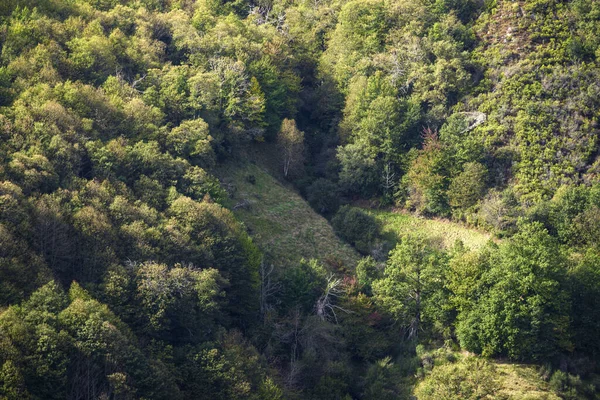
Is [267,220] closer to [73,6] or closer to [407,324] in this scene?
[407,324]

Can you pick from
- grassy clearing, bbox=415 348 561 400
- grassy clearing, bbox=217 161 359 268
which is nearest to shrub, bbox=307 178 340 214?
grassy clearing, bbox=217 161 359 268

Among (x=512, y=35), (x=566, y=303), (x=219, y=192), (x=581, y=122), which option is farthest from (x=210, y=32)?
(x=566, y=303)

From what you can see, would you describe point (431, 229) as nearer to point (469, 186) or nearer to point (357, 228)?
point (469, 186)

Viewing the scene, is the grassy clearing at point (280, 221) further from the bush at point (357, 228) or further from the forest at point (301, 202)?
the bush at point (357, 228)

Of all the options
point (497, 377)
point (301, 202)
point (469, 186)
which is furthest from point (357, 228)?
point (497, 377)

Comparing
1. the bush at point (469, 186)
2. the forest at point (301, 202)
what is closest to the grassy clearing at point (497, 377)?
the forest at point (301, 202)
